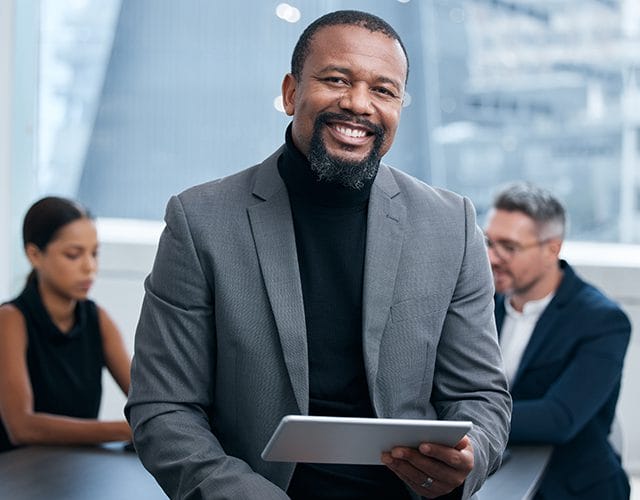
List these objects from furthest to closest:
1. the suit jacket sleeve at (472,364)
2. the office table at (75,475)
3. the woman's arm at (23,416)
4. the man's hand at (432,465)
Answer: the woman's arm at (23,416)
the office table at (75,475)
the suit jacket sleeve at (472,364)
the man's hand at (432,465)

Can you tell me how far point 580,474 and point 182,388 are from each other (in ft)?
4.88

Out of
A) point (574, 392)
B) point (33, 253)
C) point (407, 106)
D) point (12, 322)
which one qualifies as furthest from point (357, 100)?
point (407, 106)

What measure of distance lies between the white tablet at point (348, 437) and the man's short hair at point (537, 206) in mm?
1881

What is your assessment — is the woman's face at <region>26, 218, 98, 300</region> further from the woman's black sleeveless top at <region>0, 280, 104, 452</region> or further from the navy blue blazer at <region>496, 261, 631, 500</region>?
the navy blue blazer at <region>496, 261, 631, 500</region>

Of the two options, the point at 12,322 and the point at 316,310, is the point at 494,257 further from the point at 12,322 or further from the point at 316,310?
the point at 316,310

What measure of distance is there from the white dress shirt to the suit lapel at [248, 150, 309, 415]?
1.48 metres

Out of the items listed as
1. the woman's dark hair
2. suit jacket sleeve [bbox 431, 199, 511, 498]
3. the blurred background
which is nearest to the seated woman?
the woman's dark hair

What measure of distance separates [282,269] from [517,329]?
1572 mm

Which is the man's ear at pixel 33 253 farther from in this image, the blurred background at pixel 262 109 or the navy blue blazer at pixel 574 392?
the blurred background at pixel 262 109

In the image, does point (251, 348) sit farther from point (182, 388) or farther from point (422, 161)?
point (422, 161)

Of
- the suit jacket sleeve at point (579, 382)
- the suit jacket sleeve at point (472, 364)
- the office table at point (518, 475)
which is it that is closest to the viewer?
the suit jacket sleeve at point (472, 364)

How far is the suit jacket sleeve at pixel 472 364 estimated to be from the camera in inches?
79.9

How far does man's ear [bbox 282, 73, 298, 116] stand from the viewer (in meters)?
2.07

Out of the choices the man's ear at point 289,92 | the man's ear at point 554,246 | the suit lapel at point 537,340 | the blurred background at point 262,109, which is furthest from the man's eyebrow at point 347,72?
the blurred background at point 262,109
